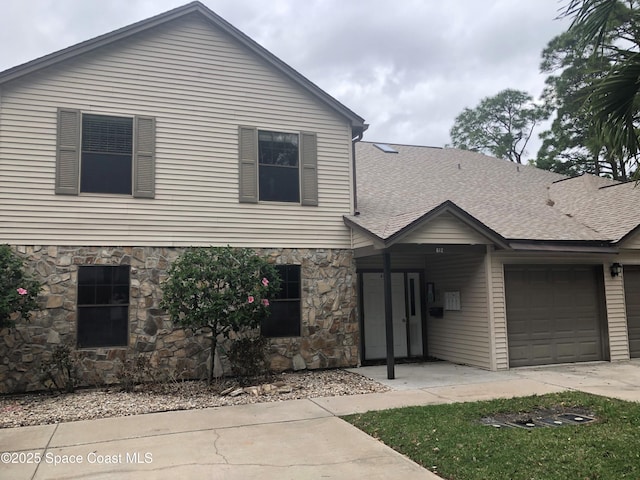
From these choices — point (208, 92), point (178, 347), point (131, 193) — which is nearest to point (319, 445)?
point (178, 347)

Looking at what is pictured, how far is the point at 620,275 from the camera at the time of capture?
38.5 feet

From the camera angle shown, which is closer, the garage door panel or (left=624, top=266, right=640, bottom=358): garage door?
the garage door panel

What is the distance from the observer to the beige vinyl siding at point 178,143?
354 inches

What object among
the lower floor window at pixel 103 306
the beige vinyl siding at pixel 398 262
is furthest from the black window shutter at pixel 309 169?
the lower floor window at pixel 103 306

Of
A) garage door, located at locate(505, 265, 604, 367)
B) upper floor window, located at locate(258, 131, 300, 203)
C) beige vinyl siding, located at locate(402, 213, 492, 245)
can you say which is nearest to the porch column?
beige vinyl siding, located at locate(402, 213, 492, 245)

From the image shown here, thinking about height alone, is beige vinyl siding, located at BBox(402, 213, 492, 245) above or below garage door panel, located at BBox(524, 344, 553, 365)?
above

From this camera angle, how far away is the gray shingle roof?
36.9 feet

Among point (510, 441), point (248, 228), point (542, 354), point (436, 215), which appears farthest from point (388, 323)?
point (510, 441)

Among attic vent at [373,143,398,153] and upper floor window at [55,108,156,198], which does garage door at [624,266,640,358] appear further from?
upper floor window at [55,108,156,198]

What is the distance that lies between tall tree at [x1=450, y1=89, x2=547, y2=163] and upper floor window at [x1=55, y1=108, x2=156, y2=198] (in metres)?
28.1

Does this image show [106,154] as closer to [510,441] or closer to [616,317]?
[510,441]

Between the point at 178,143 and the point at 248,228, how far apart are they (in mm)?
2215

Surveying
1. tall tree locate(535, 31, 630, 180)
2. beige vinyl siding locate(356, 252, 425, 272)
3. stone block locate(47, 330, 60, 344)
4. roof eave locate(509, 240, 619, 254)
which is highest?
tall tree locate(535, 31, 630, 180)

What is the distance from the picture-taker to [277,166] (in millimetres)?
10734
